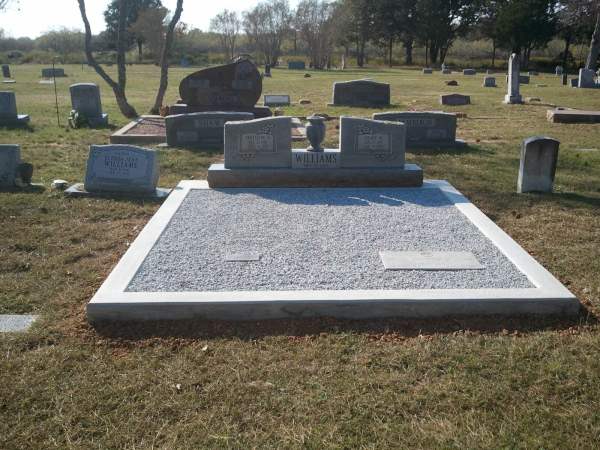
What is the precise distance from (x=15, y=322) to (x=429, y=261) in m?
3.35

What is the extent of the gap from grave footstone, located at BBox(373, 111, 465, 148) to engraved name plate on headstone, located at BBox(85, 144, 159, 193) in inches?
229

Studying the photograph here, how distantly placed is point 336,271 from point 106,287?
185cm

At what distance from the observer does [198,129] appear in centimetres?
1145

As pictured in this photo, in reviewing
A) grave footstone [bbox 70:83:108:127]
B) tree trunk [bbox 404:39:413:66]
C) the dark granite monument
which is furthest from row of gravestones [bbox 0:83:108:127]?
tree trunk [bbox 404:39:413:66]

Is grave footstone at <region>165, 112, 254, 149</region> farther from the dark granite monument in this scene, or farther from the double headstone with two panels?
the double headstone with two panels

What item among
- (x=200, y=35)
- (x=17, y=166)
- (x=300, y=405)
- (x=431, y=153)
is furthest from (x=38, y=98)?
(x=200, y=35)

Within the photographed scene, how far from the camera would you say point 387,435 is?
297cm

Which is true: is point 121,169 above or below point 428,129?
below

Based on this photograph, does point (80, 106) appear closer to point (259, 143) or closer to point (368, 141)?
point (259, 143)

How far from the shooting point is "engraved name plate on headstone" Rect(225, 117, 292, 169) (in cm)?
794

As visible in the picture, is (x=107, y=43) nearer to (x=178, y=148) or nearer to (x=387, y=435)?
(x=178, y=148)

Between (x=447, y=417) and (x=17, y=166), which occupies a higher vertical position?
(x=17, y=166)

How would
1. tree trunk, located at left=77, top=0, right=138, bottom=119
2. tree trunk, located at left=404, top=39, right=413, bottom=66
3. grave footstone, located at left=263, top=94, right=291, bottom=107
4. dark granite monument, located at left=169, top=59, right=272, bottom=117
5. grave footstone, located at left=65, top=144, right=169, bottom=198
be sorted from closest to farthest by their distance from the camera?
grave footstone, located at left=65, top=144, right=169, bottom=198, dark granite monument, located at left=169, top=59, right=272, bottom=117, tree trunk, located at left=77, top=0, right=138, bottom=119, grave footstone, located at left=263, top=94, right=291, bottom=107, tree trunk, located at left=404, top=39, right=413, bottom=66

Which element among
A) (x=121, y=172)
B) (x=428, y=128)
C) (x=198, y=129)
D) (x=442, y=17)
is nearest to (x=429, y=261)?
(x=121, y=172)
